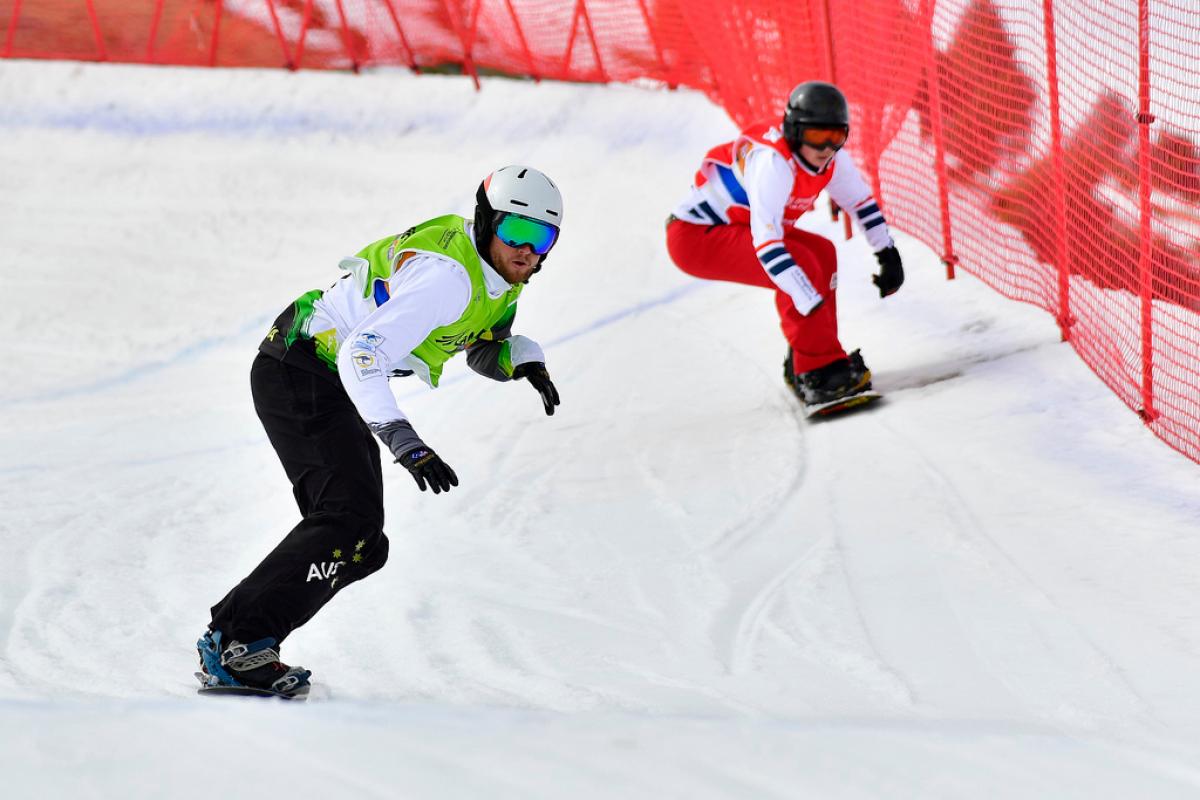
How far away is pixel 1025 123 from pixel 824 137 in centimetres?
132

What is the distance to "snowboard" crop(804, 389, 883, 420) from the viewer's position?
6.03 m

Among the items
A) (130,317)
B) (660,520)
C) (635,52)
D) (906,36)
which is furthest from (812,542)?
(635,52)

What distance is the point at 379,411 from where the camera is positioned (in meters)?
3.75

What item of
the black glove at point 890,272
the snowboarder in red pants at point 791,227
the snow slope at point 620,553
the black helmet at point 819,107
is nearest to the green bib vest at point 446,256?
the snow slope at point 620,553

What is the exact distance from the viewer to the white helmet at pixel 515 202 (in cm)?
398

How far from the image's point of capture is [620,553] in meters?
4.91

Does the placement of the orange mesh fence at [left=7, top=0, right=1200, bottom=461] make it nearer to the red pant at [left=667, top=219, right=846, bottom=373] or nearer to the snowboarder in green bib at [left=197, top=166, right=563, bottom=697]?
the red pant at [left=667, top=219, right=846, bottom=373]

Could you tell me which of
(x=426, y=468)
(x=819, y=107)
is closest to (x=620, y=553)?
(x=426, y=468)

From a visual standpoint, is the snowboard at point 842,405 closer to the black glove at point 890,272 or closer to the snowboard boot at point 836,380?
the snowboard boot at point 836,380

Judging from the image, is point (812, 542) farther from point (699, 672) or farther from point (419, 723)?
point (419, 723)

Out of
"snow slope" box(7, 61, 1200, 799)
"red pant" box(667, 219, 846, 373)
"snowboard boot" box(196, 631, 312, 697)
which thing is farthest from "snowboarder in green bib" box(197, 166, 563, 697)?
"red pant" box(667, 219, 846, 373)

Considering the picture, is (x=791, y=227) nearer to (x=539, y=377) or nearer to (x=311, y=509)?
(x=539, y=377)

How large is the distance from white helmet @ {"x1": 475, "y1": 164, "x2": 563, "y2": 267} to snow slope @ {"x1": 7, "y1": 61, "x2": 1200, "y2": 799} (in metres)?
1.27

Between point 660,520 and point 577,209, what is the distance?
17.2 feet
